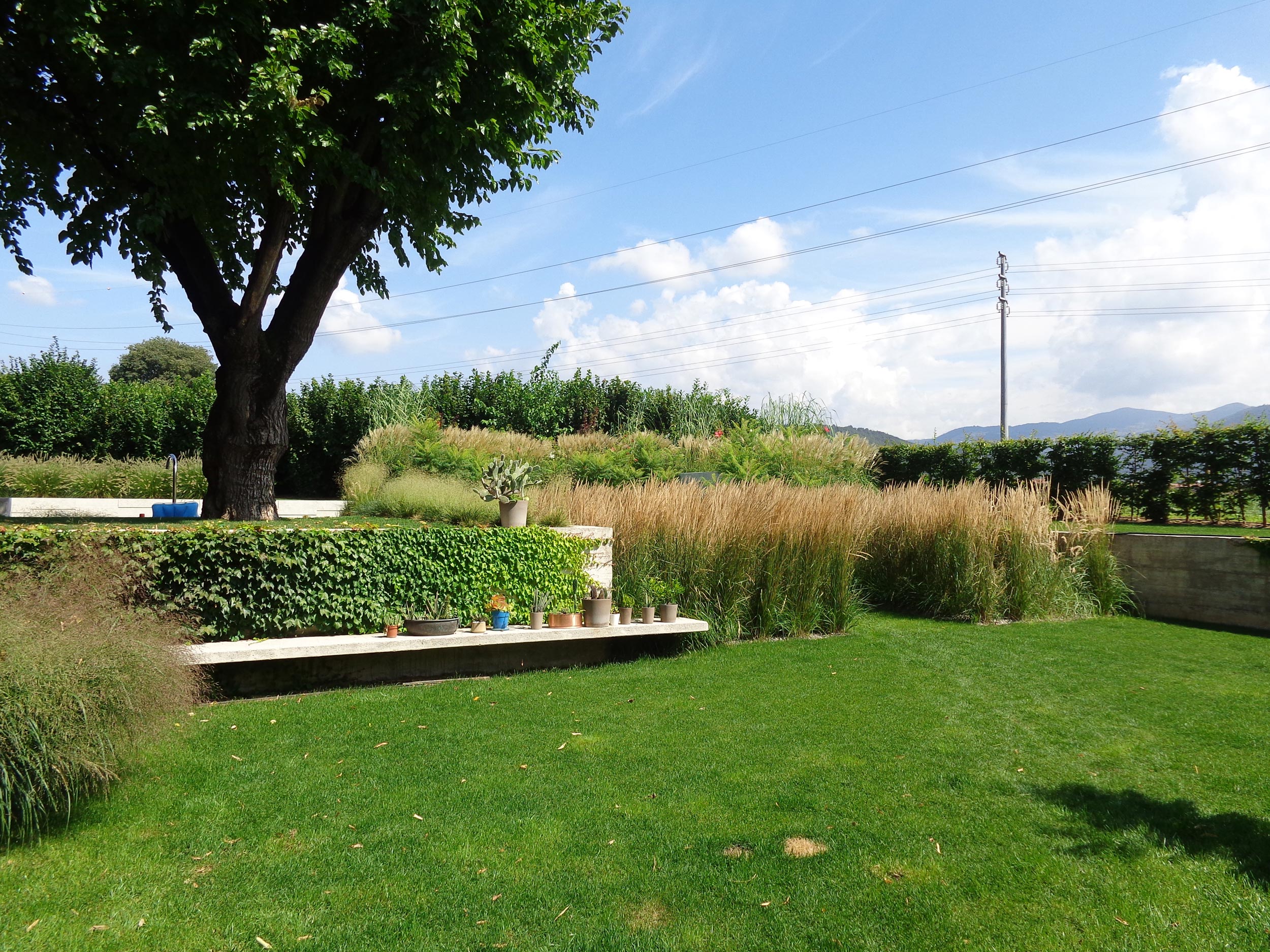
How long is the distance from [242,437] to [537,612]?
3291 millimetres

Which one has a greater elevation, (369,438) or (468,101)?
(468,101)

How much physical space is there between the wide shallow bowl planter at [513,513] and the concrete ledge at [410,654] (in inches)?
41.9

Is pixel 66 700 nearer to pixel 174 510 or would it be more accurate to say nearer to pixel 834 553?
pixel 834 553

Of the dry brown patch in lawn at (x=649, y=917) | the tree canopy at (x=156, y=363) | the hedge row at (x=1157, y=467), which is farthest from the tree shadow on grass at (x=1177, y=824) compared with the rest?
the tree canopy at (x=156, y=363)

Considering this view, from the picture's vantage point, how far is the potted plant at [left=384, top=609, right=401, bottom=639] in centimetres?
622

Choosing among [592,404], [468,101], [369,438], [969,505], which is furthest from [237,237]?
[592,404]

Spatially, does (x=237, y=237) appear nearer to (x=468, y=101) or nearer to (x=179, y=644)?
(x=468, y=101)

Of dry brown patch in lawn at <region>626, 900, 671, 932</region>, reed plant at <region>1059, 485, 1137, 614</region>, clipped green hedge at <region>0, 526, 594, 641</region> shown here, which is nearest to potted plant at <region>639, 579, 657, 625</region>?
clipped green hedge at <region>0, 526, 594, 641</region>

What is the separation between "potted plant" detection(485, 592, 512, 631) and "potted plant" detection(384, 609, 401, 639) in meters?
0.81

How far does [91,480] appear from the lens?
13750 millimetres

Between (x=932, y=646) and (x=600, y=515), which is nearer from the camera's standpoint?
(x=932, y=646)

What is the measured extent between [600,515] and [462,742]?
3.82m

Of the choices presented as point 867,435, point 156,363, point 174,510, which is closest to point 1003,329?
point 867,435

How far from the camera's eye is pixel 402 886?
2.95 m
